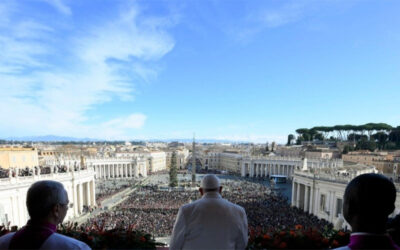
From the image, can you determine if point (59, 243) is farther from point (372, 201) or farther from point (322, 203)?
point (322, 203)

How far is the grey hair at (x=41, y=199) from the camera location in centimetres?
185

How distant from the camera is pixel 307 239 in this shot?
3982mm

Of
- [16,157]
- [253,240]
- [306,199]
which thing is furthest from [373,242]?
[16,157]

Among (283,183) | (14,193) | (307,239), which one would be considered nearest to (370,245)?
(307,239)

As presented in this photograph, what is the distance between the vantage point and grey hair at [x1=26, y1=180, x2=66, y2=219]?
1846 millimetres

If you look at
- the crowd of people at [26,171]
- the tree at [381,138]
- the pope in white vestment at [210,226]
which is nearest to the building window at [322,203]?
the pope in white vestment at [210,226]

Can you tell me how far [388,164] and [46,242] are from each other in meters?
58.4

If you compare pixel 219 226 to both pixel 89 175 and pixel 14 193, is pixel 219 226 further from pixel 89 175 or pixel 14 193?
pixel 89 175

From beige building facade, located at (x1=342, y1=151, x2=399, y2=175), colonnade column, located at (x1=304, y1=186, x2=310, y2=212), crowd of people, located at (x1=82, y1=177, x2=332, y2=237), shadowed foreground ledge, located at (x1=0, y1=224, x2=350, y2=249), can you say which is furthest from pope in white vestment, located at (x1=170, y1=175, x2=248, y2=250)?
beige building facade, located at (x1=342, y1=151, x2=399, y2=175)

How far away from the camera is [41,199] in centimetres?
186

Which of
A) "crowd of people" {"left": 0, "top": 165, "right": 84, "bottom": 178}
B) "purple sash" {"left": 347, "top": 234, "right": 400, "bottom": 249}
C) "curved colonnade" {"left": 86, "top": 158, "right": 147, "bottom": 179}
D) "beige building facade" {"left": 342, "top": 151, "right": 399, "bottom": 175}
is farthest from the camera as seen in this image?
→ "curved colonnade" {"left": 86, "top": 158, "right": 147, "bottom": 179}

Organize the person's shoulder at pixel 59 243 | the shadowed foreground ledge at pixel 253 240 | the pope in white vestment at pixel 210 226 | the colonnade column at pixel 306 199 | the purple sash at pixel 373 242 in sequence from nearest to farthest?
the purple sash at pixel 373 242
the person's shoulder at pixel 59 243
the pope in white vestment at pixel 210 226
the shadowed foreground ledge at pixel 253 240
the colonnade column at pixel 306 199

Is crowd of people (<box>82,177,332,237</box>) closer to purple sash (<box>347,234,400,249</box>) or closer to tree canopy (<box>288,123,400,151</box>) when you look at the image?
purple sash (<box>347,234,400,249</box>)

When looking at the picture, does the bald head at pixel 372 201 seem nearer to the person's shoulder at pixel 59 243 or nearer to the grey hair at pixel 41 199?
the person's shoulder at pixel 59 243
